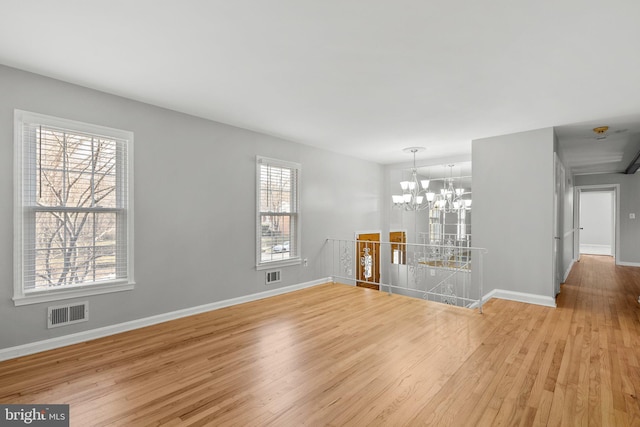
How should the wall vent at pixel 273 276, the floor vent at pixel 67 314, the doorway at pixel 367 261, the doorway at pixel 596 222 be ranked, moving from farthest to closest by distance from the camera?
the doorway at pixel 596 222
the doorway at pixel 367 261
the wall vent at pixel 273 276
the floor vent at pixel 67 314

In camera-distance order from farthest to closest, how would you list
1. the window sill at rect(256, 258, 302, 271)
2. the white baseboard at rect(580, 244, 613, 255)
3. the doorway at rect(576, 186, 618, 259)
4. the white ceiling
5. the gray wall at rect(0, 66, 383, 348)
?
the doorway at rect(576, 186, 618, 259) → the white baseboard at rect(580, 244, 613, 255) → the window sill at rect(256, 258, 302, 271) → the gray wall at rect(0, 66, 383, 348) → the white ceiling

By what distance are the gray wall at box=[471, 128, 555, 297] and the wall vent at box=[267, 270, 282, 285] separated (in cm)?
325

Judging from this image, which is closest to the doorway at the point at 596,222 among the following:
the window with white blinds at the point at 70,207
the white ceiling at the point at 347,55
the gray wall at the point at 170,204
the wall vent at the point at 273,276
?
the white ceiling at the point at 347,55

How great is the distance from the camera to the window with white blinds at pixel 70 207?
2.80 m

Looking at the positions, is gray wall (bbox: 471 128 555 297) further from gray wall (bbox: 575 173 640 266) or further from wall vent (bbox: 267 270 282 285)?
gray wall (bbox: 575 173 640 266)

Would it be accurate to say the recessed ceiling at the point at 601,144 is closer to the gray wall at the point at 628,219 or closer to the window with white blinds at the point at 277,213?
the gray wall at the point at 628,219

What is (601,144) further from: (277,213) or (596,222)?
(596,222)

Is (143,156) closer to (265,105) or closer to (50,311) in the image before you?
(265,105)

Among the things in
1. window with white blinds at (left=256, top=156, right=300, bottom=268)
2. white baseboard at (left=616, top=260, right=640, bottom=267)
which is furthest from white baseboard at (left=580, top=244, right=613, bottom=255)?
window with white blinds at (left=256, top=156, right=300, bottom=268)

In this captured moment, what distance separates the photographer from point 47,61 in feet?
8.61

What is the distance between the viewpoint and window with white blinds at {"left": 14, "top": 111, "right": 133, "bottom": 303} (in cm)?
280

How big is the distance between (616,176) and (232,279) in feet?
32.4

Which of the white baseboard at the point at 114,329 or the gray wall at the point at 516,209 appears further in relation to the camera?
the gray wall at the point at 516,209

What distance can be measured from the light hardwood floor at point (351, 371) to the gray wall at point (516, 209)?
2.31ft
